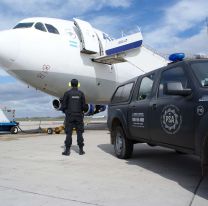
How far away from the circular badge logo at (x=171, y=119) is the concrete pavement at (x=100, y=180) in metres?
0.82

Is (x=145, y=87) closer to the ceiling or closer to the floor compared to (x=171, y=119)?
closer to the ceiling

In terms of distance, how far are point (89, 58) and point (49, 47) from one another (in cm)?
227

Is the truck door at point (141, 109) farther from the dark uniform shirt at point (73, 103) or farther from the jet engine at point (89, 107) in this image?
the jet engine at point (89, 107)

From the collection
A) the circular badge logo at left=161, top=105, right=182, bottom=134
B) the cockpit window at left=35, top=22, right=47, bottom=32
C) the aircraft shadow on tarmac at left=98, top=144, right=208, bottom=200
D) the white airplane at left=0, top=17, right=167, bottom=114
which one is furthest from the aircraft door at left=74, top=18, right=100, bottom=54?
the circular badge logo at left=161, top=105, right=182, bottom=134

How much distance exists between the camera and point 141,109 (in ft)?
22.3

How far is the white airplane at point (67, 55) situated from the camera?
1469 cm

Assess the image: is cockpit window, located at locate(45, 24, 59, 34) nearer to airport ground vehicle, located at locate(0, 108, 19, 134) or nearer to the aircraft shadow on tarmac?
airport ground vehicle, located at locate(0, 108, 19, 134)

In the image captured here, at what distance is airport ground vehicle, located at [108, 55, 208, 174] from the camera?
4832mm

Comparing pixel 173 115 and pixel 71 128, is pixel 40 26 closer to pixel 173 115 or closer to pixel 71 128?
pixel 71 128

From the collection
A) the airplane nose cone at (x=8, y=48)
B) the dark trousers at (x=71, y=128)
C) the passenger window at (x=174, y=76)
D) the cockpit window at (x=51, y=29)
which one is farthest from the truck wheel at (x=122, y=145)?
the cockpit window at (x=51, y=29)

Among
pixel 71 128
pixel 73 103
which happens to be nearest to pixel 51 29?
pixel 73 103

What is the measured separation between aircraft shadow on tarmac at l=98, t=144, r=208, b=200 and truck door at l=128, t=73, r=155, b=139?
0.69 m

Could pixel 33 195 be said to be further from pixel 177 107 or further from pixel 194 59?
pixel 194 59

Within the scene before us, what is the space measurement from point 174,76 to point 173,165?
2156mm
